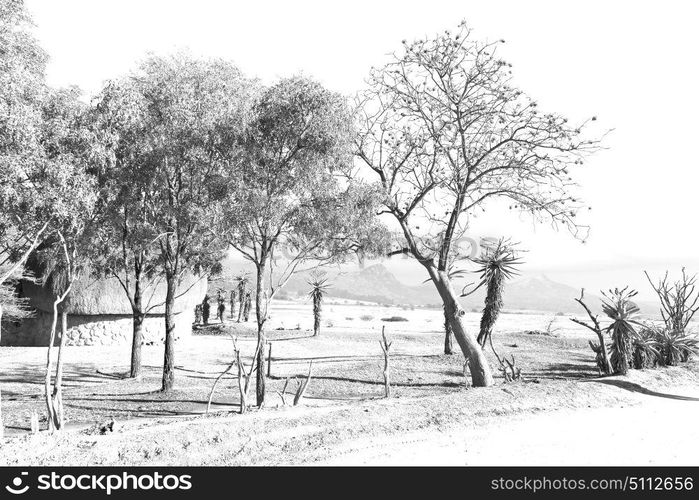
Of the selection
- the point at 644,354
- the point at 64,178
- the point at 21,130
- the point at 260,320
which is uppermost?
the point at 21,130

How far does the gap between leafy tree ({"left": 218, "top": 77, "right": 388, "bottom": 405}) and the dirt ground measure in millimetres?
4441

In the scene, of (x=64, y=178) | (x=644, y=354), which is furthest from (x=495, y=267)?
(x=64, y=178)

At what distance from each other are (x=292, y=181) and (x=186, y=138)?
359 cm

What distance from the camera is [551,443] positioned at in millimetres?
10891

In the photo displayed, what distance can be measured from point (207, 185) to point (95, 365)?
1350 centimetres

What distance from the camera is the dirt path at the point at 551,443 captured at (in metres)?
9.91

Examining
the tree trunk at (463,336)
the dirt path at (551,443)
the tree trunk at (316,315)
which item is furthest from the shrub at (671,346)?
the tree trunk at (316,315)

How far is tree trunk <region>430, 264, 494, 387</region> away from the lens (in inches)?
723

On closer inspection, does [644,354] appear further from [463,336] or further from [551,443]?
[551,443]

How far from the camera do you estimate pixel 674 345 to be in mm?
22641

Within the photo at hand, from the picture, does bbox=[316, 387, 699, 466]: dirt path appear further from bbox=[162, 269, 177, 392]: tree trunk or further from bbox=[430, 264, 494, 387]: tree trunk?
bbox=[162, 269, 177, 392]: tree trunk
